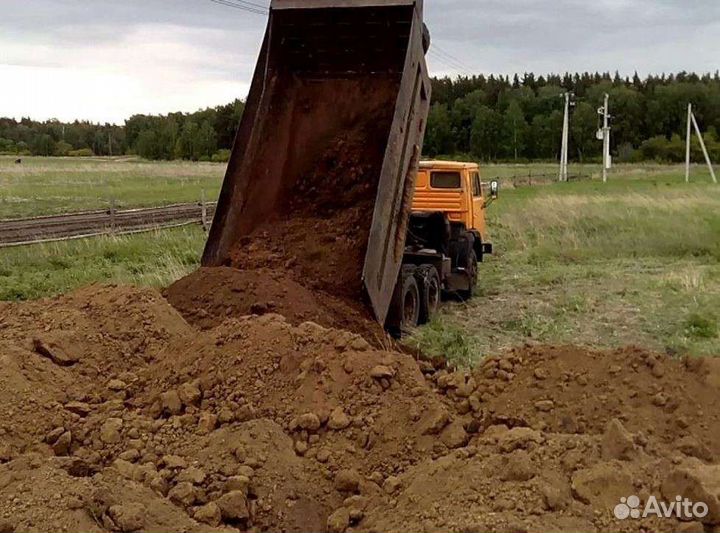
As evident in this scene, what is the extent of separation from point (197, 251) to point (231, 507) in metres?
12.5

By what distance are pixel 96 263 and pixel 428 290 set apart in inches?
266

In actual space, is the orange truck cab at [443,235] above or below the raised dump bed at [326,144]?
below

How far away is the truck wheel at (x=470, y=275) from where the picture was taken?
42.6 feet

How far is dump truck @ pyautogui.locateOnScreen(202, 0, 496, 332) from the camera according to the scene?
7.97 metres

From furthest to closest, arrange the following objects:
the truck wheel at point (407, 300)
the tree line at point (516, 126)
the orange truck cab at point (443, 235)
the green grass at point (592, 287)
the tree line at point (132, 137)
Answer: the tree line at point (516, 126), the tree line at point (132, 137), the orange truck cab at point (443, 235), the green grass at point (592, 287), the truck wheel at point (407, 300)

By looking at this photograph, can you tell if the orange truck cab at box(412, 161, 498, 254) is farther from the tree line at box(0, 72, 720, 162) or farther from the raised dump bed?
the tree line at box(0, 72, 720, 162)

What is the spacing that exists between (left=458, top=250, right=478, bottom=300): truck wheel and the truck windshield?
1.12 m

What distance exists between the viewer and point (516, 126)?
8625cm

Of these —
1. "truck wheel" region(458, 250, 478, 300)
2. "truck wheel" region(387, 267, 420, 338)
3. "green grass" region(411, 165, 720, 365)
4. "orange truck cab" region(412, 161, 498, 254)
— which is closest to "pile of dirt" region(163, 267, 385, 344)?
"green grass" region(411, 165, 720, 365)

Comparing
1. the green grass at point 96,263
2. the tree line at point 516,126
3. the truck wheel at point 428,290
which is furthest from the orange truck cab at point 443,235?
the tree line at point 516,126

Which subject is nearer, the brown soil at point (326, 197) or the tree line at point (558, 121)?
the brown soil at point (326, 197)

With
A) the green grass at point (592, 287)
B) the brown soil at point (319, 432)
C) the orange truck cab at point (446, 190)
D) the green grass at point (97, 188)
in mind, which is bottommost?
the green grass at point (592, 287)

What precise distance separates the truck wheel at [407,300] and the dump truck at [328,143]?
242mm

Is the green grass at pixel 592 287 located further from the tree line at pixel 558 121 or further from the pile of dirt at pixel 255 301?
the tree line at pixel 558 121
